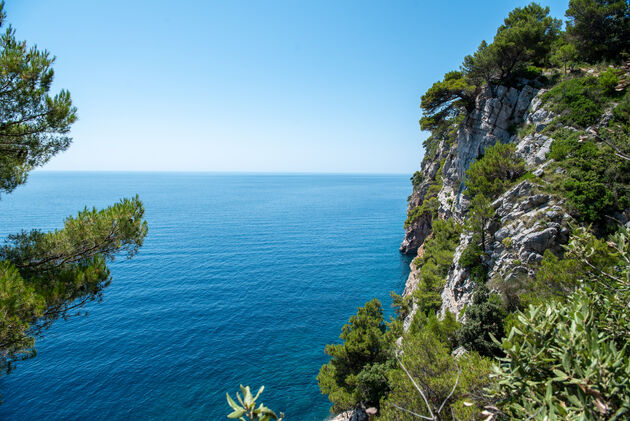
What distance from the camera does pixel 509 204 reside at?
78.4 feet

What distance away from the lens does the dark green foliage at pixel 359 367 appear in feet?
68.7

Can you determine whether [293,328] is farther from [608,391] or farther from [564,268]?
[608,391]

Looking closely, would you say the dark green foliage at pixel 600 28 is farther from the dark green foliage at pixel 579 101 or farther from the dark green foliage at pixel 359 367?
the dark green foliage at pixel 359 367

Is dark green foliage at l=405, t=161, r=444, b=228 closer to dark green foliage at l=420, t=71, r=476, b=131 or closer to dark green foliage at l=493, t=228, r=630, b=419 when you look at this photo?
dark green foliage at l=420, t=71, r=476, b=131

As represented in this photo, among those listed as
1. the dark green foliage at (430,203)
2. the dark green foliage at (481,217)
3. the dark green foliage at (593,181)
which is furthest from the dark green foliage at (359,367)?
the dark green foliage at (430,203)

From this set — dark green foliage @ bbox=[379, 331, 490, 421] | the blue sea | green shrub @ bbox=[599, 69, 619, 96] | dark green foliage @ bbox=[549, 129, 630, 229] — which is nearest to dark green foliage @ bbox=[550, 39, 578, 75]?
green shrub @ bbox=[599, 69, 619, 96]

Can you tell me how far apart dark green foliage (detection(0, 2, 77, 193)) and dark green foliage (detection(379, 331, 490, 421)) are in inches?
708

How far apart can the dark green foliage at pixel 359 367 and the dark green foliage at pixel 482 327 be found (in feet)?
20.6

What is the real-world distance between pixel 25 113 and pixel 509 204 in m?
30.3

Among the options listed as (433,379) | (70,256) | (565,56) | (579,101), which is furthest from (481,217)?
(70,256)

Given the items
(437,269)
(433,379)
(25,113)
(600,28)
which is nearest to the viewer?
(25,113)

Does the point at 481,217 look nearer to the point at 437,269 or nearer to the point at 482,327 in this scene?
the point at 482,327

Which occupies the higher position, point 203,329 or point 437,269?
point 437,269

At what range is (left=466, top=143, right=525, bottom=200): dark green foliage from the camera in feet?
87.5
